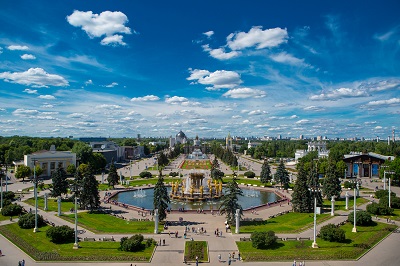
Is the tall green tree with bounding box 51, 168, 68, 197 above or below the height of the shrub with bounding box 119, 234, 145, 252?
above

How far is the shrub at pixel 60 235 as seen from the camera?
105 ft

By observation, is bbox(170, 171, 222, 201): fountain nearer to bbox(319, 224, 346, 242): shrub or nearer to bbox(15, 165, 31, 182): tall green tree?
bbox(319, 224, 346, 242): shrub

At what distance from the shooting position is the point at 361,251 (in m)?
30.0

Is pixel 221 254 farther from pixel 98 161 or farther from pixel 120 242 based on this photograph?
pixel 98 161

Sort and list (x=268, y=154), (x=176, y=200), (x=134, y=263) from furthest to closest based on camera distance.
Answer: (x=268, y=154) < (x=176, y=200) < (x=134, y=263)

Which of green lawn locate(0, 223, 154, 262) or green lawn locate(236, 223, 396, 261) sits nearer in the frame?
green lawn locate(0, 223, 154, 262)

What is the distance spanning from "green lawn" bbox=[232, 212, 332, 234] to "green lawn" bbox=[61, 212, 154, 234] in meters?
11.3

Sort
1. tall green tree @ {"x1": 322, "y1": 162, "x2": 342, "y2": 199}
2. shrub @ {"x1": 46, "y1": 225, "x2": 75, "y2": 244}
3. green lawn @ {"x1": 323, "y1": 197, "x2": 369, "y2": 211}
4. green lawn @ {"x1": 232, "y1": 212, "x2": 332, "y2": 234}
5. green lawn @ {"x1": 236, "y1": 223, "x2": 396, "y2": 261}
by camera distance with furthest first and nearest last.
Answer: tall green tree @ {"x1": 322, "y1": 162, "x2": 342, "y2": 199}
green lawn @ {"x1": 323, "y1": 197, "x2": 369, "y2": 211}
green lawn @ {"x1": 232, "y1": 212, "x2": 332, "y2": 234}
shrub @ {"x1": 46, "y1": 225, "x2": 75, "y2": 244}
green lawn @ {"x1": 236, "y1": 223, "x2": 396, "y2": 261}

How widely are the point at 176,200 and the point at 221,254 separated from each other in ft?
97.9

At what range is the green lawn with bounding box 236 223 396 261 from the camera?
93.7 ft

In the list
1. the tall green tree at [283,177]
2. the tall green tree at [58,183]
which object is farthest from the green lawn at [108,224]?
the tall green tree at [283,177]

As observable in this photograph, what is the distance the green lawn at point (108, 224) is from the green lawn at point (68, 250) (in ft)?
15.3

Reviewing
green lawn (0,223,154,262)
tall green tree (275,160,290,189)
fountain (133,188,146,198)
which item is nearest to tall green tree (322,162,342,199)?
tall green tree (275,160,290,189)

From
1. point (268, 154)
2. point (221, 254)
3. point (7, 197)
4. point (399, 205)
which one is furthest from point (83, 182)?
point (268, 154)
